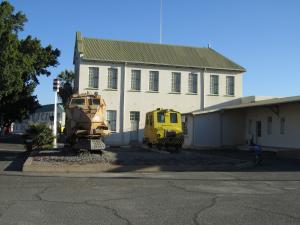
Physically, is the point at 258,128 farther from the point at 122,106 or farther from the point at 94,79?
the point at 94,79

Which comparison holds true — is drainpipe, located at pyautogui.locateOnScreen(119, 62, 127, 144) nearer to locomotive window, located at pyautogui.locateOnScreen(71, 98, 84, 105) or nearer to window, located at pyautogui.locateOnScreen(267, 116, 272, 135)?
window, located at pyautogui.locateOnScreen(267, 116, 272, 135)

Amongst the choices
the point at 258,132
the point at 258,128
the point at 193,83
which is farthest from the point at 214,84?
the point at 258,132

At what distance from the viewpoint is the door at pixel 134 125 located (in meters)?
46.6

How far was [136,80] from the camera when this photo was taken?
4759 cm

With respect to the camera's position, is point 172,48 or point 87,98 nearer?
point 87,98

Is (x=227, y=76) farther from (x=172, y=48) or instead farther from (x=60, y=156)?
(x=60, y=156)

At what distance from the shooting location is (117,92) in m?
46.6

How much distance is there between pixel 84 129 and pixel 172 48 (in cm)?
3098

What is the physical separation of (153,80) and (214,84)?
6.30m

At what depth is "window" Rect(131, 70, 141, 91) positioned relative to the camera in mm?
47406

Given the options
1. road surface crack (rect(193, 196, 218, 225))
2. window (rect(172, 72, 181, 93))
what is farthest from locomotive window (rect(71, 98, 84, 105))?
window (rect(172, 72, 181, 93))

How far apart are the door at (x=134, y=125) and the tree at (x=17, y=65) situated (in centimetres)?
1018

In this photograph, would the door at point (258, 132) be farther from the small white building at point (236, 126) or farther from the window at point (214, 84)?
the window at point (214, 84)

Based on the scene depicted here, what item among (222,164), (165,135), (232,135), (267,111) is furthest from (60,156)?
(232,135)
